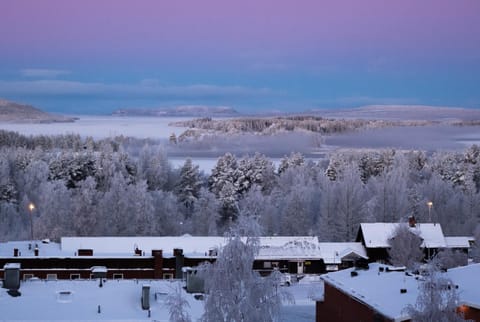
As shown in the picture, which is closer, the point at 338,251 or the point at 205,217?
the point at 338,251

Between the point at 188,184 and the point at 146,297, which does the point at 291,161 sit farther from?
the point at 146,297

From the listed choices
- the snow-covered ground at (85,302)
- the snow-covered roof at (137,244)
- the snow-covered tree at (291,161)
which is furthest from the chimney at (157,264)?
the snow-covered tree at (291,161)

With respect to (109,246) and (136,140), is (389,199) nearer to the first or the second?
(109,246)

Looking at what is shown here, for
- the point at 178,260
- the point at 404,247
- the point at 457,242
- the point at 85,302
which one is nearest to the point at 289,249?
the point at 404,247

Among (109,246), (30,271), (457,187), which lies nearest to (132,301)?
(30,271)

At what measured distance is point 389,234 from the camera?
57.0 m

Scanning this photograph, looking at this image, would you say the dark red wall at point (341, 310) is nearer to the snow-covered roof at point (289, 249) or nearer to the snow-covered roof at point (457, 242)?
the snow-covered roof at point (289, 249)

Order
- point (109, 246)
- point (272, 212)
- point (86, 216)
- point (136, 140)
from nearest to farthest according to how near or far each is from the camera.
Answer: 1. point (109, 246)
2. point (86, 216)
3. point (272, 212)
4. point (136, 140)

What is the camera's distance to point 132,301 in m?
25.8

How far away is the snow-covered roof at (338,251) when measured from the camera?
174 feet

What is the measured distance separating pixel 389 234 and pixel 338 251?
446cm

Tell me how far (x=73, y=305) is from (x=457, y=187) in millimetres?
67640

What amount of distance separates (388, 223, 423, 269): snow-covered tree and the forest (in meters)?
9.81

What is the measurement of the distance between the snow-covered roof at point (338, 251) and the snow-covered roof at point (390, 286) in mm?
21080
